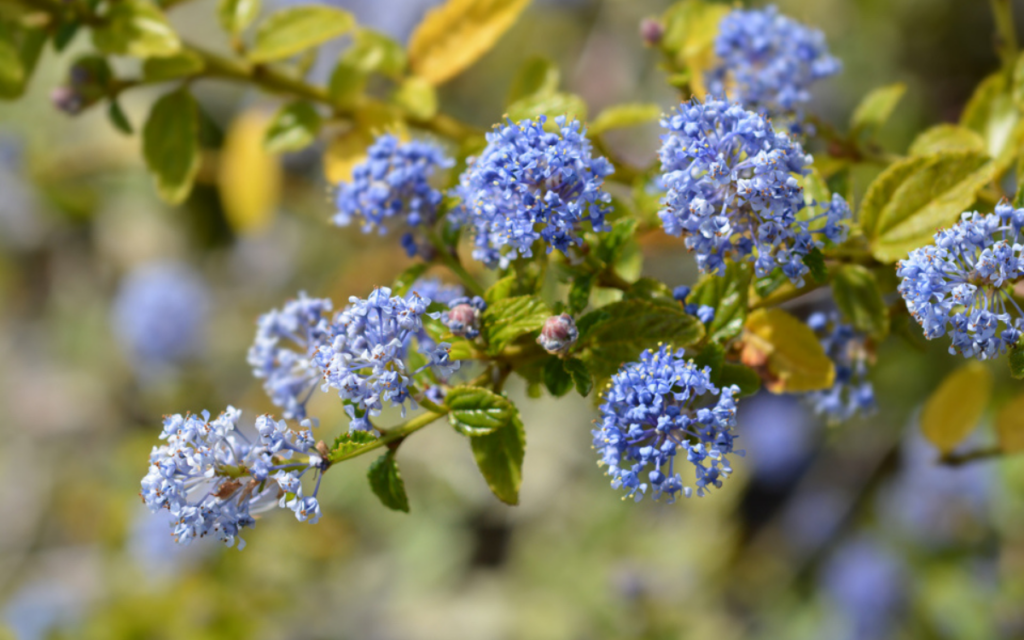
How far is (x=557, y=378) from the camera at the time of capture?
159 centimetres

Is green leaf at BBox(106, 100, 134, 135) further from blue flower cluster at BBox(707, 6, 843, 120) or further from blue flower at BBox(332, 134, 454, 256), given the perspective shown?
blue flower cluster at BBox(707, 6, 843, 120)

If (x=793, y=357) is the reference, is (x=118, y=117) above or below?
below

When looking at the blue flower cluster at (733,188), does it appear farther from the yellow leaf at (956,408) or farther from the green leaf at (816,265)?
the yellow leaf at (956,408)

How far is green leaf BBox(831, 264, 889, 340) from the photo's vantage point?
5.57 feet

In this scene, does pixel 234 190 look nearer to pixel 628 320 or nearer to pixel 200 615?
pixel 200 615

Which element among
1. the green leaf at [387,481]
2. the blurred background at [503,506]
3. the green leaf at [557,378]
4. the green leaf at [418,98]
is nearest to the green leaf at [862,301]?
the green leaf at [557,378]

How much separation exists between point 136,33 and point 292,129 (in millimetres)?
443

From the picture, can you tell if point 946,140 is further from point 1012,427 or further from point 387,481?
point 387,481

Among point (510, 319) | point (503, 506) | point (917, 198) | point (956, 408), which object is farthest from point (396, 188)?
point (503, 506)

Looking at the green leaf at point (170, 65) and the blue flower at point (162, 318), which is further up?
the green leaf at point (170, 65)

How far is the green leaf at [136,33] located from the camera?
2.15 m

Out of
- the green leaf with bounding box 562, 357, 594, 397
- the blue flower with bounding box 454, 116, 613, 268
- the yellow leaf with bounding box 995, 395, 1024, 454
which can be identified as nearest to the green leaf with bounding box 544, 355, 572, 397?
the green leaf with bounding box 562, 357, 594, 397

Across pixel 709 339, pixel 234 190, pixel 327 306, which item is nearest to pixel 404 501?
pixel 327 306

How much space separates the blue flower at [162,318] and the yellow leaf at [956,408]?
4191 mm
